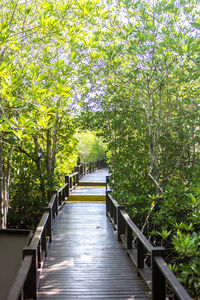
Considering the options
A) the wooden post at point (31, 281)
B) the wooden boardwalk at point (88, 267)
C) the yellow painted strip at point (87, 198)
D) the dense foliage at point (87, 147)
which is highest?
the dense foliage at point (87, 147)

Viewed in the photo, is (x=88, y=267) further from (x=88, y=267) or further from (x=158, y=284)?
(x=158, y=284)

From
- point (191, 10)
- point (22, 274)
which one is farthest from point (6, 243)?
point (191, 10)

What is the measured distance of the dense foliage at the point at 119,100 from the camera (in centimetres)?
432

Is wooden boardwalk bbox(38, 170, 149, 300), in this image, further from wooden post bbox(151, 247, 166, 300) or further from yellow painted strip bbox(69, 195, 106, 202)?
yellow painted strip bbox(69, 195, 106, 202)

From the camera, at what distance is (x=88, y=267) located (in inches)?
189

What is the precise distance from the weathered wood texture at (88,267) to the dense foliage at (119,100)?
2.29 feet

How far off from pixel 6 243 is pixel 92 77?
4481 millimetres

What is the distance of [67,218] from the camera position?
863 cm

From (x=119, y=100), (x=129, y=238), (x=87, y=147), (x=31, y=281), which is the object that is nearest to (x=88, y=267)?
(x=129, y=238)

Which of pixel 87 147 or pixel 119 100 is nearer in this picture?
pixel 119 100

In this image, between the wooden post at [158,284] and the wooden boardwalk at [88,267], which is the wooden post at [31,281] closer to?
the wooden boardwalk at [88,267]

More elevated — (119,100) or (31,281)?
(119,100)

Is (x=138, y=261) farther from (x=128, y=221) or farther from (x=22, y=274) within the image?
(x=22, y=274)

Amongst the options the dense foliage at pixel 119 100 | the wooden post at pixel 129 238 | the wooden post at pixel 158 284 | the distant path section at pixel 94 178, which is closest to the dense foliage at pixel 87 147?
the distant path section at pixel 94 178
